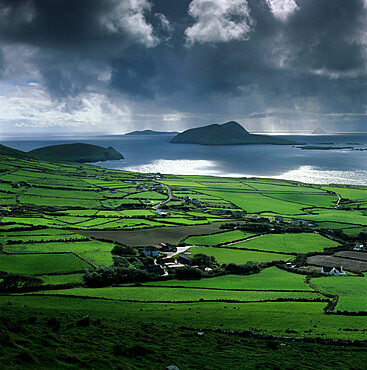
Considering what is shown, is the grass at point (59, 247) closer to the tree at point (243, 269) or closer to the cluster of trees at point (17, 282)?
the cluster of trees at point (17, 282)

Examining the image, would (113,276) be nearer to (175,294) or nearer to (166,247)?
(175,294)

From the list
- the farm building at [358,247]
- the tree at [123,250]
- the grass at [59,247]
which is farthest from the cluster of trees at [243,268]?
the farm building at [358,247]

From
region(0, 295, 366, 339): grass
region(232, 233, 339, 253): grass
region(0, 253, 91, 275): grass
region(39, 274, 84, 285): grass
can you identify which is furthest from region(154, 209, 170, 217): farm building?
region(0, 295, 366, 339): grass

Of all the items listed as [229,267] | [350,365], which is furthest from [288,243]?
[350,365]

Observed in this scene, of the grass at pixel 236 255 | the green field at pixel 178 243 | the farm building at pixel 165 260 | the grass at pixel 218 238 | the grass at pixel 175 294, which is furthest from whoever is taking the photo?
the grass at pixel 218 238

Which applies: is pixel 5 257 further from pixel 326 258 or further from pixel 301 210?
pixel 301 210

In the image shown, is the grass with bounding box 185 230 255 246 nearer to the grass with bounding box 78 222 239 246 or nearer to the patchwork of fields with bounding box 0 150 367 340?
the patchwork of fields with bounding box 0 150 367 340
